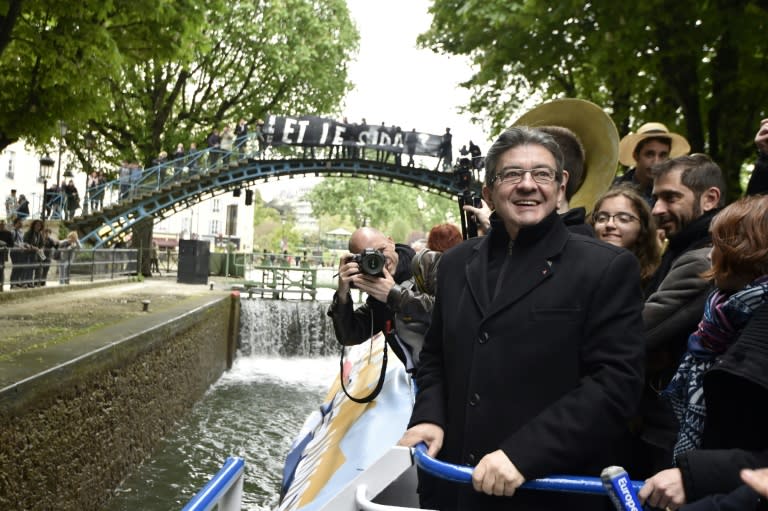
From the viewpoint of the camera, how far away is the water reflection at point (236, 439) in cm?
772

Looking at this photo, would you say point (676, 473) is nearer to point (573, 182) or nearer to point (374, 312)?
point (573, 182)

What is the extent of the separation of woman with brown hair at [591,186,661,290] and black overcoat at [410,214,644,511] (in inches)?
39.3

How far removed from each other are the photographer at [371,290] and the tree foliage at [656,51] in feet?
→ 20.8

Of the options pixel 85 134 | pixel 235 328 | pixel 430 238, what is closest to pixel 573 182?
pixel 430 238

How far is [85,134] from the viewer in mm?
23938

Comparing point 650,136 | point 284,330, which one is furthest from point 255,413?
point 650,136

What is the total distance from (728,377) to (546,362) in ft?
1.48

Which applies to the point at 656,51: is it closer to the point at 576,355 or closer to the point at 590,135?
the point at 590,135

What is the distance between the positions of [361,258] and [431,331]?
0.95 m

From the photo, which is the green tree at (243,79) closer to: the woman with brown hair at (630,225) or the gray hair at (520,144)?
the woman with brown hair at (630,225)

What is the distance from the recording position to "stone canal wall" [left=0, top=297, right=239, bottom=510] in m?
4.97

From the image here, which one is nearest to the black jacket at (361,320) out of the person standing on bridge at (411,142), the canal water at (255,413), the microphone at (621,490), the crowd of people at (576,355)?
the crowd of people at (576,355)

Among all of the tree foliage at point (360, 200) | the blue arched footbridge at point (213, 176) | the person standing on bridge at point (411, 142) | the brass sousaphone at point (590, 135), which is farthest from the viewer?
the tree foliage at point (360, 200)

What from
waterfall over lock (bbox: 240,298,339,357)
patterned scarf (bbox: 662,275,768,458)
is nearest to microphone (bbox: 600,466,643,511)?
patterned scarf (bbox: 662,275,768,458)
